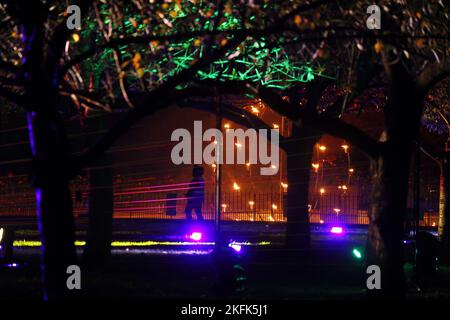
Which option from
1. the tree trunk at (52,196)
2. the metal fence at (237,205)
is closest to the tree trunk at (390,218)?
the tree trunk at (52,196)

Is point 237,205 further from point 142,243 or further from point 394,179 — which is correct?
point 394,179

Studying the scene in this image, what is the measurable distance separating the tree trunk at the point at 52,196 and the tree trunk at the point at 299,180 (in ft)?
44.5

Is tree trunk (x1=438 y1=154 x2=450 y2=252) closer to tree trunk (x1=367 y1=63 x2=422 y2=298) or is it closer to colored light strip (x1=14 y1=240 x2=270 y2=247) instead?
colored light strip (x1=14 y1=240 x2=270 y2=247)

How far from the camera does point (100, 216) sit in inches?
757

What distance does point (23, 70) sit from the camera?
1140 centimetres

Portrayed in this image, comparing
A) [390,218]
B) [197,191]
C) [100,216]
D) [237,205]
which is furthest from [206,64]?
[237,205]

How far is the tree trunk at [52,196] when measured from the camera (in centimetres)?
1152

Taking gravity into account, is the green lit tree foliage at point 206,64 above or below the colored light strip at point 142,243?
above

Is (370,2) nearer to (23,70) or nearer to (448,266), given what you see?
(23,70)

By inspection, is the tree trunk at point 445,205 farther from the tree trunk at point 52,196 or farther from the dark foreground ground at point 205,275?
the tree trunk at point 52,196

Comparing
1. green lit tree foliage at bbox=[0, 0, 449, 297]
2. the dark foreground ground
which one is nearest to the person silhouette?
the dark foreground ground

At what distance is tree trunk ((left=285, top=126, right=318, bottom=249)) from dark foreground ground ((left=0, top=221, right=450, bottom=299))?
72 centimetres

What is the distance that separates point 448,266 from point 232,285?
34.0ft

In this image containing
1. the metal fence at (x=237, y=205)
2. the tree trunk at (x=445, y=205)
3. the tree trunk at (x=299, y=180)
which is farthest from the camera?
the metal fence at (x=237, y=205)
